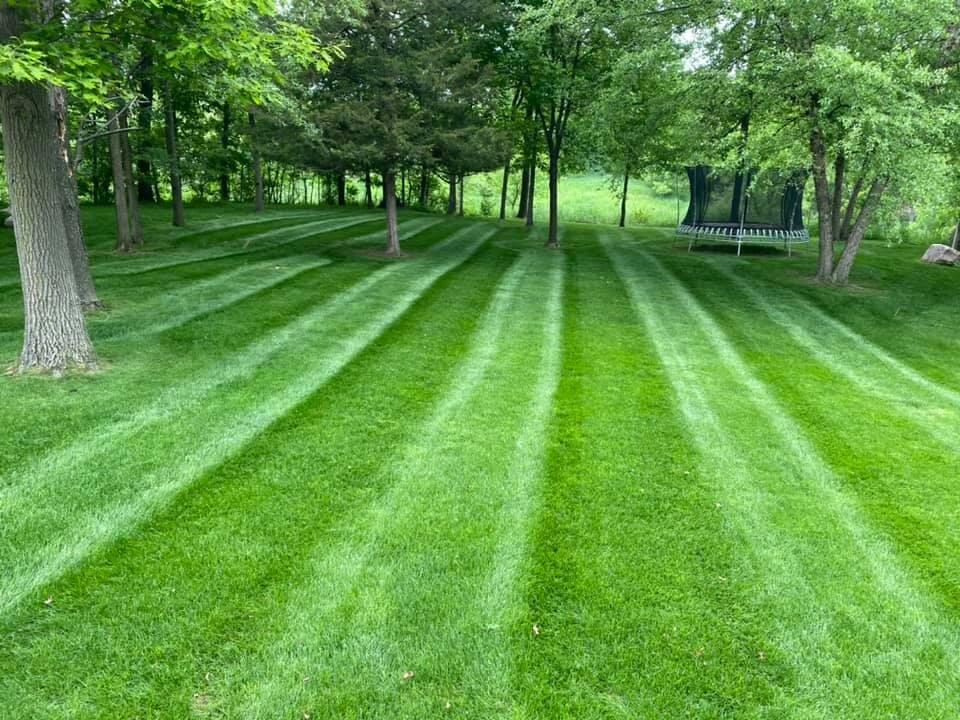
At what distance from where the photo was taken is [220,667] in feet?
8.27

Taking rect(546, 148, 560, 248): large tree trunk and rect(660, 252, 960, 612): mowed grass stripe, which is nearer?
rect(660, 252, 960, 612): mowed grass stripe

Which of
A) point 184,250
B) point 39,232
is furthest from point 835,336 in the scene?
point 184,250

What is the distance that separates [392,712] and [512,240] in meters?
17.0

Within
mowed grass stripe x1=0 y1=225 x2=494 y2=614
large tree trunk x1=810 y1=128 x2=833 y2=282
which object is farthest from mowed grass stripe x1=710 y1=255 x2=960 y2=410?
mowed grass stripe x1=0 y1=225 x2=494 y2=614

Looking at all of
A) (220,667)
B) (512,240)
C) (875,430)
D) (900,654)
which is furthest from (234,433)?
(512,240)

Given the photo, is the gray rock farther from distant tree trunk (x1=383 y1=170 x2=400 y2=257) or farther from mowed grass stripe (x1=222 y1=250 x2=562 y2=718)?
mowed grass stripe (x1=222 y1=250 x2=562 y2=718)

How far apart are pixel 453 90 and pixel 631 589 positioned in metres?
11.7

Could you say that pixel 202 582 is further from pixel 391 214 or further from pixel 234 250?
pixel 234 250

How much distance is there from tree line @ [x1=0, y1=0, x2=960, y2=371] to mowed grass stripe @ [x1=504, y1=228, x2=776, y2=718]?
425 cm

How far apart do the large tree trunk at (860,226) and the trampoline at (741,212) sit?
3.67 meters

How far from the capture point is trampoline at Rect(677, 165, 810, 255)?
1620cm

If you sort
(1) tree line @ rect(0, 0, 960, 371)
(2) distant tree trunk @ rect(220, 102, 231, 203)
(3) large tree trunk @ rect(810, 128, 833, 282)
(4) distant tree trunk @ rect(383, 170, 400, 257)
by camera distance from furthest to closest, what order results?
(2) distant tree trunk @ rect(220, 102, 231, 203) < (4) distant tree trunk @ rect(383, 170, 400, 257) < (3) large tree trunk @ rect(810, 128, 833, 282) < (1) tree line @ rect(0, 0, 960, 371)

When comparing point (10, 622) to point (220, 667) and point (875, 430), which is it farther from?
point (875, 430)

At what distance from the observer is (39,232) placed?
5.35m
